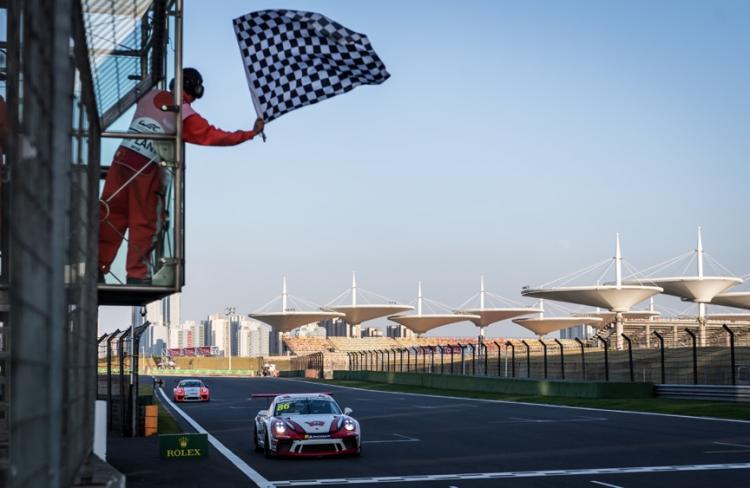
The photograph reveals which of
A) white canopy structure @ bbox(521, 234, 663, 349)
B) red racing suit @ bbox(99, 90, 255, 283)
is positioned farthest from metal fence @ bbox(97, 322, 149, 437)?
white canopy structure @ bbox(521, 234, 663, 349)

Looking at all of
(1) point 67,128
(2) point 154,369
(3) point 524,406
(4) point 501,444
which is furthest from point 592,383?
(2) point 154,369

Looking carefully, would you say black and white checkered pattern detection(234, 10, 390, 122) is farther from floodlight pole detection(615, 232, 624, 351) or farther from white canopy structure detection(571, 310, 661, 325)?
white canopy structure detection(571, 310, 661, 325)

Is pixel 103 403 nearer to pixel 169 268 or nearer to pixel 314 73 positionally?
pixel 169 268

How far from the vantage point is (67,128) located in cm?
303

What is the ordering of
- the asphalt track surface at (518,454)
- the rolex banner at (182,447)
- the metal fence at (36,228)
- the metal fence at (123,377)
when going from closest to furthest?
the metal fence at (36,228), the asphalt track surface at (518,454), the rolex banner at (182,447), the metal fence at (123,377)

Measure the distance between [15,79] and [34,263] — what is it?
520mm

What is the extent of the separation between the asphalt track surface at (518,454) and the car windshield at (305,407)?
941 mm

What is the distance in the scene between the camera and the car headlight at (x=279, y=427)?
1806cm

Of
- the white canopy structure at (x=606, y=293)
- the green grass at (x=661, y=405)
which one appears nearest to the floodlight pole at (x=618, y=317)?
the white canopy structure at (x=606, y=293)

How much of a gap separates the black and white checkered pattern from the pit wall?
31.3 meters

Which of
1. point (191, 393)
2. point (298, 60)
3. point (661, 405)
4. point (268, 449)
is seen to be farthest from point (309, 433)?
point (191, 393)

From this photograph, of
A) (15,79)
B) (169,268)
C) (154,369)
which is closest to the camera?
(15,79)

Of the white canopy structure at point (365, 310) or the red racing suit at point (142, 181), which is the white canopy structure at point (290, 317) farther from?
the red racing suit at point (142, 181)

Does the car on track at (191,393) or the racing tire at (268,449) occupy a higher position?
the racing tire at (268,449)
